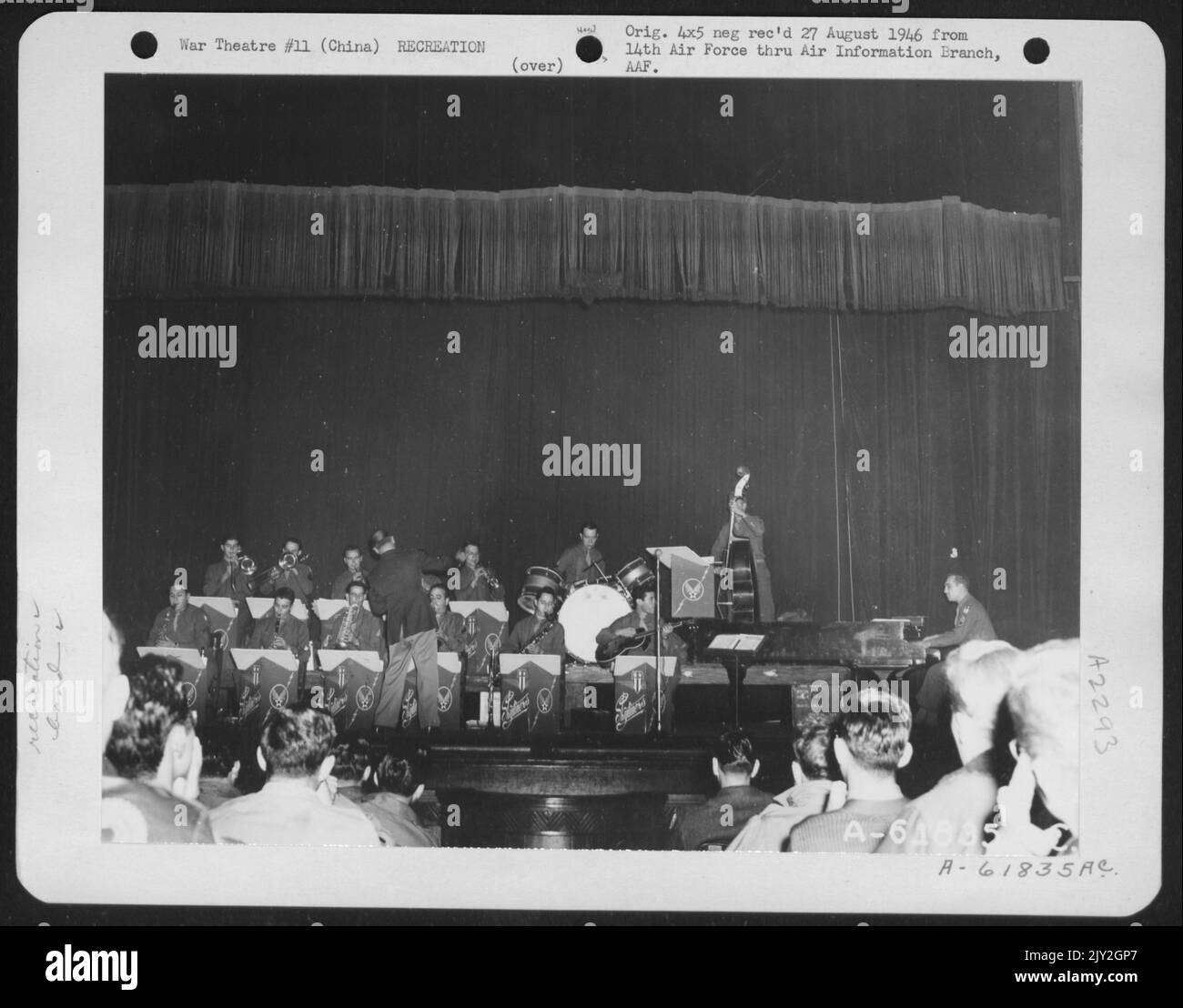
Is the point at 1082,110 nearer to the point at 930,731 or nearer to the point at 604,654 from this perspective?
the point at 930,731

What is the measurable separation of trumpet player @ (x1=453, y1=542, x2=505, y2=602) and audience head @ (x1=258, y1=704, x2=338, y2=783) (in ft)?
1.19

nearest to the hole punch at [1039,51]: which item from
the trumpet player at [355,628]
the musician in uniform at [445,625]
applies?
the musician in uniform at [445,625]

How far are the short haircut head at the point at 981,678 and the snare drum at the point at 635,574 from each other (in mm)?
608

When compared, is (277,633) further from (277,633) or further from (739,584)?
(739,584)

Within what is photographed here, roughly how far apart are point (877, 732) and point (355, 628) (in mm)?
1036

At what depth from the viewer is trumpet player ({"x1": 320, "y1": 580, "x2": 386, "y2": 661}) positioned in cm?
241

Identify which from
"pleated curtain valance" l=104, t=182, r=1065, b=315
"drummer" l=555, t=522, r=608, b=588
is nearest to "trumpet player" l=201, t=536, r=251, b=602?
"pleated curtain valance" l=104, t=182, r=1065, b=315

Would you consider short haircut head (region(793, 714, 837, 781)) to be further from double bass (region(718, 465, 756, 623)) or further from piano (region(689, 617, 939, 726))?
double bass (region(718, 465, 756, 623))

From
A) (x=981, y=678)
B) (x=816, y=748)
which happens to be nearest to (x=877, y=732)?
(x=816, y=748)

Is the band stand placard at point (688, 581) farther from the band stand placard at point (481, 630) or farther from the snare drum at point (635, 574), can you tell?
the band stand placard at point (481, 630)

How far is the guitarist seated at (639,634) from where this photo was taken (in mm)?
2400

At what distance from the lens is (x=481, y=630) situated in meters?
2.40
